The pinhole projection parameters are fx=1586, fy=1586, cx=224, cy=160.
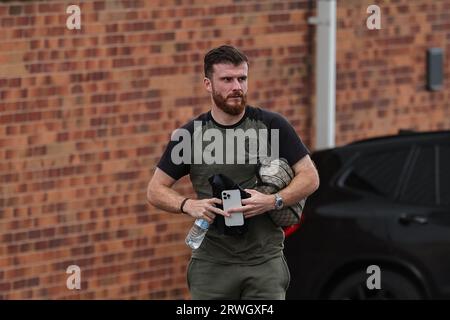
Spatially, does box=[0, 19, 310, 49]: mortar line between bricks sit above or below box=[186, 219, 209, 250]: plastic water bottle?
above

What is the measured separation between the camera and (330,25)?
12609 millimetres

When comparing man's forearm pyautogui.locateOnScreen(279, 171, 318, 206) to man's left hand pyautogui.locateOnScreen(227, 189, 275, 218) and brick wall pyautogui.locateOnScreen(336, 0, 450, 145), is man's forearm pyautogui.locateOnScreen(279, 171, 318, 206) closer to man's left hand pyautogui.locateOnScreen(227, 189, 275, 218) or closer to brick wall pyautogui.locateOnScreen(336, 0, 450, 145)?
man's left hand pyautogui.locateOnScreen(227, 189, 275, 218)

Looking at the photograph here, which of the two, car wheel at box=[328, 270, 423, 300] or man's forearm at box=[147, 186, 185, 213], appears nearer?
man's forearm at box=[147, 186, 185, 213]

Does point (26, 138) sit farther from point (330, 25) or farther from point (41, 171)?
point (330, 25)

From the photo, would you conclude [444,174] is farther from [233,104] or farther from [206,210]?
[206,210]

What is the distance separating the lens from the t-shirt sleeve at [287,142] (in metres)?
7.88

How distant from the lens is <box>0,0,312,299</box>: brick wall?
432 inches

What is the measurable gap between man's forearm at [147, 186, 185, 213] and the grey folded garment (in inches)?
15.9

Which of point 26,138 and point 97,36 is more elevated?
point 97,36

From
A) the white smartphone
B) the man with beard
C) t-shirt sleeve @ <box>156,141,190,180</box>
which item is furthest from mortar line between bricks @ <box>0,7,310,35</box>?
the white smartphone

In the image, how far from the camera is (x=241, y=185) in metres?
7.86
